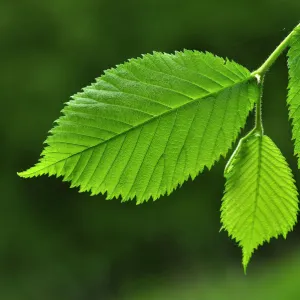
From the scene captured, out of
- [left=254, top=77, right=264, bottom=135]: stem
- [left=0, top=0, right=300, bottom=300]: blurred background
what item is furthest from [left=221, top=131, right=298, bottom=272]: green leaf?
[left=0, top=0, right=300, bottom=300]: blurred background

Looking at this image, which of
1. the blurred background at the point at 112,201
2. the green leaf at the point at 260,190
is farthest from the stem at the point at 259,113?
the blurred background at the point at 112,201

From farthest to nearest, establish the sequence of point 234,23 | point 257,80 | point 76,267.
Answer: point 76,267
point 234,23
point 257,80

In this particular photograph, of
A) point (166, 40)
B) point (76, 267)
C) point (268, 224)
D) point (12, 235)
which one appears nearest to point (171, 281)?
point (76, 267)

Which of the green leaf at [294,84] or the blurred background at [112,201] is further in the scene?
the blurred background at [112,201]

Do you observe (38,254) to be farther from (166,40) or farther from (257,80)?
(257,80)

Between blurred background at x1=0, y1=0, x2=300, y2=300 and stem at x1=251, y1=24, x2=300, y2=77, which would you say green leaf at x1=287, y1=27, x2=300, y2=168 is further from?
blurred background at x1=0, y1=0, x2=300, y2=300

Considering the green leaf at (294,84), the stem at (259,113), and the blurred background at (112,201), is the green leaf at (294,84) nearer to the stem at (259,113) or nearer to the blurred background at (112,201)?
the stem at (259,113)
